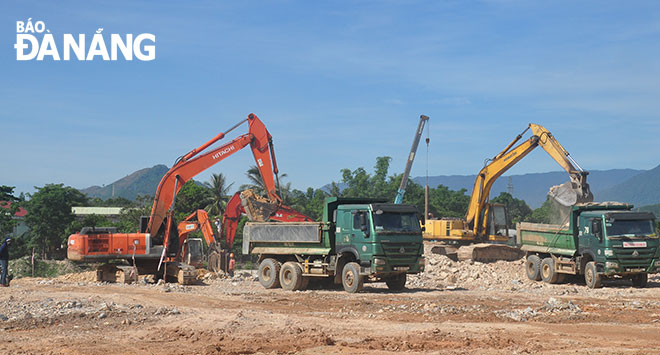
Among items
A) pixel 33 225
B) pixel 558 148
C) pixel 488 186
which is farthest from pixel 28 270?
pixel 558 148

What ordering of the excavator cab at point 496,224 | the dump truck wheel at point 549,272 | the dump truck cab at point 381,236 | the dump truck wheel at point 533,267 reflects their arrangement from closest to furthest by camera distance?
the dump truck cab at point 381,236, the dump truck wheel at point 549,272, the dump truck wheel at point 533,267, the excavator cab at point 496,224

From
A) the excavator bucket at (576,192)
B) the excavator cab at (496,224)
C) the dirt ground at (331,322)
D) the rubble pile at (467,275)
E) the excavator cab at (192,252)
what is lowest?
the dirt ground at (331,322)

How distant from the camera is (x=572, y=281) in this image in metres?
29.8

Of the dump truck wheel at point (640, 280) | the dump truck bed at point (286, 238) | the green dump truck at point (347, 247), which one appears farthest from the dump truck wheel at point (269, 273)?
the dump truck wheel at point (640, 280)

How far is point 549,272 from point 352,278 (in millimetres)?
9188

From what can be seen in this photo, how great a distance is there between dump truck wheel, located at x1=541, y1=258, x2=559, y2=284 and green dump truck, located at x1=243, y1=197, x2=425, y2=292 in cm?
688

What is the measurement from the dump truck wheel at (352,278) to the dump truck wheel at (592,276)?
28.5 feet

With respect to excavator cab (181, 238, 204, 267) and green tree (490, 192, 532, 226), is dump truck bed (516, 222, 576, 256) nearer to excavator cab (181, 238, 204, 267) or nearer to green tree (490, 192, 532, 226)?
excavator cab (181, 238, 204, 267)

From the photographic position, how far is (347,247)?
81.5 feet

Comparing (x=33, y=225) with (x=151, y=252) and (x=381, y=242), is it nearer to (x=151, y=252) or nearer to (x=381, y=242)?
(x=151, y=252)

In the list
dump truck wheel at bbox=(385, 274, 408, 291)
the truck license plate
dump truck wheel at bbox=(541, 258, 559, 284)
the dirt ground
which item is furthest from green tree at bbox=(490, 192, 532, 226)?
the dirt ground

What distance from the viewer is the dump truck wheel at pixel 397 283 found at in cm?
2596

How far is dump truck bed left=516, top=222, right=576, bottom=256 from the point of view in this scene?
28188 mm

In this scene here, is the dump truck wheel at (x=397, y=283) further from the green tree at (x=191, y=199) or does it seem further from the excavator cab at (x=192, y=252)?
the green tree at (x=191, y=199)
